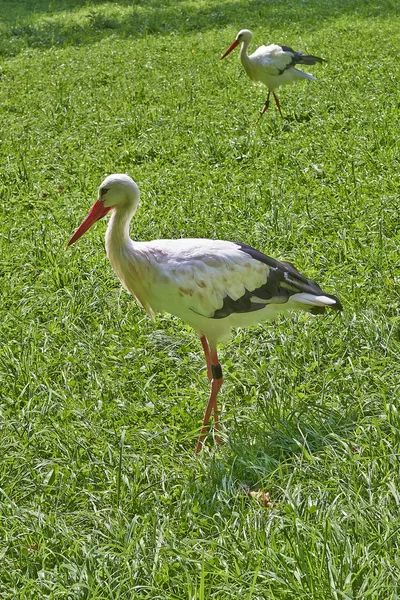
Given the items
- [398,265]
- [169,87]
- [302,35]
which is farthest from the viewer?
[302,35]

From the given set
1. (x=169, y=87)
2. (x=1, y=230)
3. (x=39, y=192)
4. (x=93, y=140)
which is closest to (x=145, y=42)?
(x=169, y=87)

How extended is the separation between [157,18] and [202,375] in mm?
14112

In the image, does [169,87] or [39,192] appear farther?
[169,87]

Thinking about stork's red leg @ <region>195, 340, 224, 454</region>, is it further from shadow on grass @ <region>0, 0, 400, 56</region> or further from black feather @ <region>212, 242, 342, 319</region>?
shadow on grass @ <region>0, 0, 400, 56</region>

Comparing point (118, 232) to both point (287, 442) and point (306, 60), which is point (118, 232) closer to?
point (287, 442)

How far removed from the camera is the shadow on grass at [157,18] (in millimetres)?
15367

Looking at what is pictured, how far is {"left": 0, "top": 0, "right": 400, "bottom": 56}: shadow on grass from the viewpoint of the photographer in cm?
1537

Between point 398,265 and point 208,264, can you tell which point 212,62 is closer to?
point 398,265

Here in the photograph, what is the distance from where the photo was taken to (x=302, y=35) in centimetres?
1406

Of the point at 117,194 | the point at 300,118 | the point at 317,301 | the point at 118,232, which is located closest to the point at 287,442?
the point at 317,301

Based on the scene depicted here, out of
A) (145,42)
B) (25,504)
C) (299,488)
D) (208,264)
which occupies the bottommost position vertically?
(145,42)

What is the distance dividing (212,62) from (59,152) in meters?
4.70

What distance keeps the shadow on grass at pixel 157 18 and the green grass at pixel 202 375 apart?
648 cm

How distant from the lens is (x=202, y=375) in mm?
4383
